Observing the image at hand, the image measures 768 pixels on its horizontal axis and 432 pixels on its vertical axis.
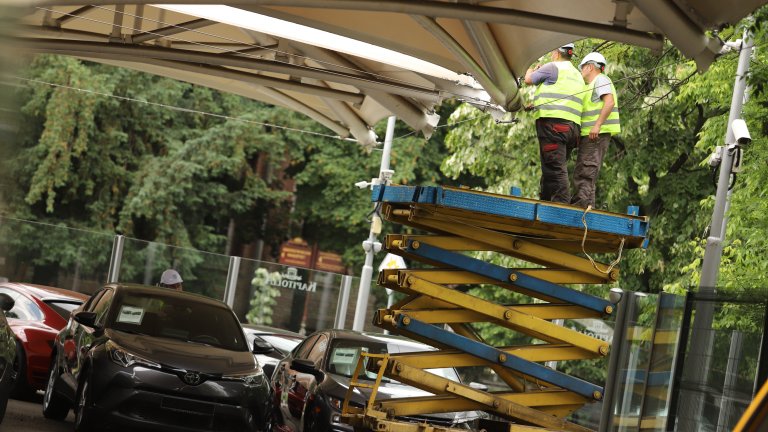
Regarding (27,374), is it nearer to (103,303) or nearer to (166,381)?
(103,303)

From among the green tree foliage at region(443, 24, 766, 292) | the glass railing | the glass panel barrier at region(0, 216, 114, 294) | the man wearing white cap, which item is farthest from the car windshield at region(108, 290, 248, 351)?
the glass panel barrier at region(0, 216, 114, 294)

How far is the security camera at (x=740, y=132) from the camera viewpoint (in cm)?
1535

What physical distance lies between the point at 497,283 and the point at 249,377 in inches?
119

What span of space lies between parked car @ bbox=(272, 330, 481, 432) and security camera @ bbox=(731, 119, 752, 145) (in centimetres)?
459

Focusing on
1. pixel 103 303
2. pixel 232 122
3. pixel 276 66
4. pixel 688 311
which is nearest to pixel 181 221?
pixel 232 122

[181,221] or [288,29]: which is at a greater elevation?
[288,29]

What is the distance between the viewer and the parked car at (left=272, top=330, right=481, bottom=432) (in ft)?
41.7

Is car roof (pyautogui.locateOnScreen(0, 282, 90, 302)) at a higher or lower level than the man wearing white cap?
lower

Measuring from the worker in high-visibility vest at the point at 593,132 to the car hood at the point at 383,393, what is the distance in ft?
8.06

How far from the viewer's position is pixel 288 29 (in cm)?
1504

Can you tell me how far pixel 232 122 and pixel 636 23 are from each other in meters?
30.3

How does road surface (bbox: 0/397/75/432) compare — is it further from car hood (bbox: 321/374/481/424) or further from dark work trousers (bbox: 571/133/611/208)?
dark work trousers (bbox: 571/133/611/208)

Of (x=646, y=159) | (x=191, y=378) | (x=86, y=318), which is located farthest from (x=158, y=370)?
(x=646, y=159)

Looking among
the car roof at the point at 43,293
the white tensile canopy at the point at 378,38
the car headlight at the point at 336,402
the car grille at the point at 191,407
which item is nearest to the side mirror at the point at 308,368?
the car headlight at the point at 336,402
